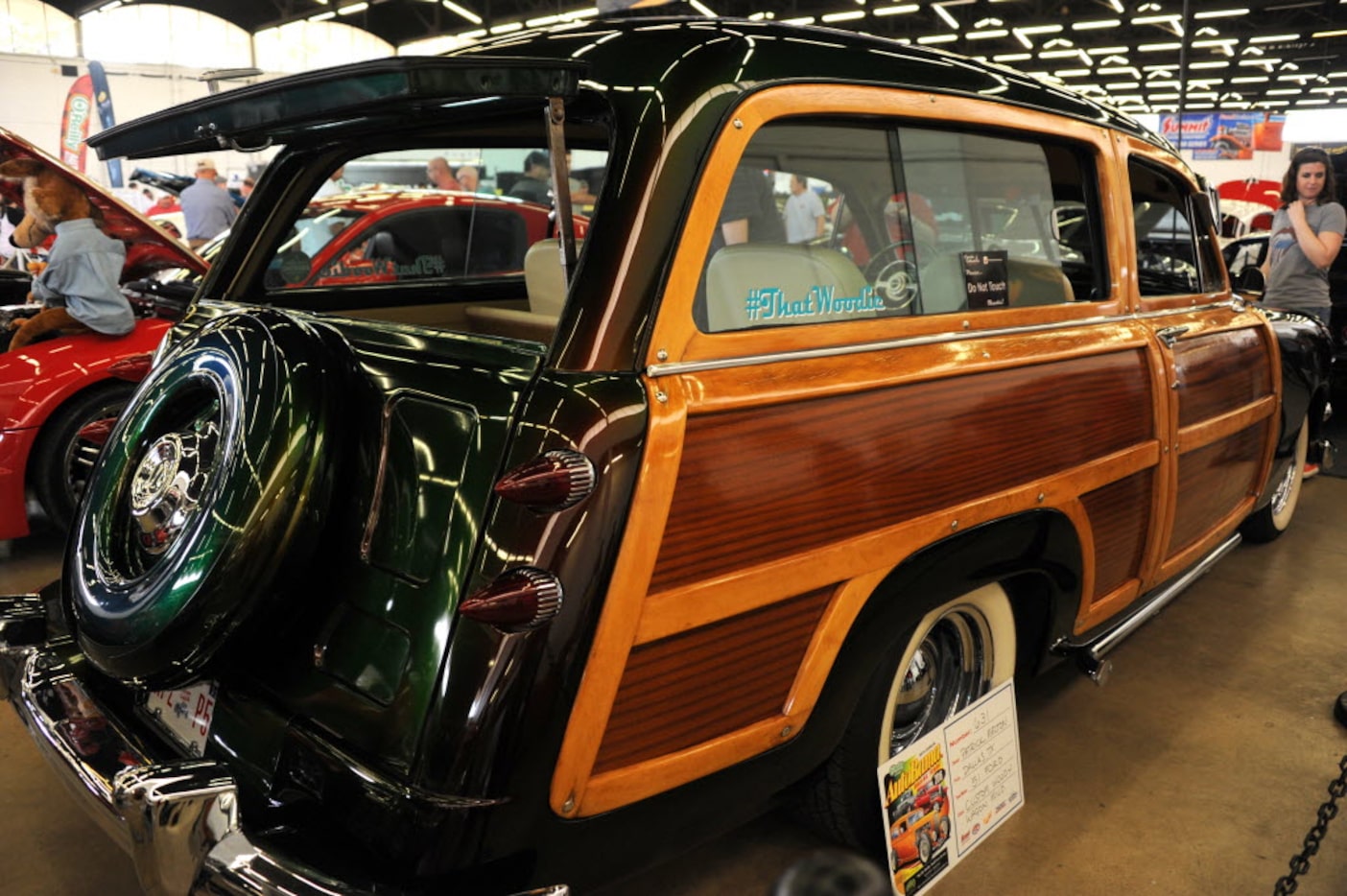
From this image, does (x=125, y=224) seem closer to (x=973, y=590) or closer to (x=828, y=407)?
(x=828, y=407)

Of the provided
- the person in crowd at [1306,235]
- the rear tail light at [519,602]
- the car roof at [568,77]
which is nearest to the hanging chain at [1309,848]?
the rear tail light at [519,602]

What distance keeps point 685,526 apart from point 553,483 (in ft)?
0.79

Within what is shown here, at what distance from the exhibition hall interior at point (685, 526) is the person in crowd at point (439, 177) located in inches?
91.7

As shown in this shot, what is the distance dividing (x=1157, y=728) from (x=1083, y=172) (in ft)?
5.44

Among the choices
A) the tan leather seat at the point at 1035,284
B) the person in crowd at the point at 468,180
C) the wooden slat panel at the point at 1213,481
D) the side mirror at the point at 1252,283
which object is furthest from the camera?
the person in crowd at the point at 468,180

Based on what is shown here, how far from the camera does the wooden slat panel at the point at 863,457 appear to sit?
1628 mm

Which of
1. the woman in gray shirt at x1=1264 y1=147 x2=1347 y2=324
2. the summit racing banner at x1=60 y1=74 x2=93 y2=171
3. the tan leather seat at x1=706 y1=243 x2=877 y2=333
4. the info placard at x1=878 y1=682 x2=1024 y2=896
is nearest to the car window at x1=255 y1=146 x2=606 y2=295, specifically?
the tan leather seat at x1=706 y1=243 x2=877 y2=333

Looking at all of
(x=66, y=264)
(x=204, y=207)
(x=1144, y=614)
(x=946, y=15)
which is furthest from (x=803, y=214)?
(x=946, y=15)

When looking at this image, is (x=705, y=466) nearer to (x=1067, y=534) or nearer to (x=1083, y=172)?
(x=1067, y=534)

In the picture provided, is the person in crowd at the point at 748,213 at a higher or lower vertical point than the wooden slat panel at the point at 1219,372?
higher

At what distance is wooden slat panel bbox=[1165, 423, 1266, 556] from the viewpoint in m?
3.07

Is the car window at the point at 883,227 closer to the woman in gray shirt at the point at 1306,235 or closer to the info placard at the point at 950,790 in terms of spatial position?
the info placard at the point at 950,790

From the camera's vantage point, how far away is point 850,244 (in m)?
2.16

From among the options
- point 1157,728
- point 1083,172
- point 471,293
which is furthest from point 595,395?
point 1157,728
